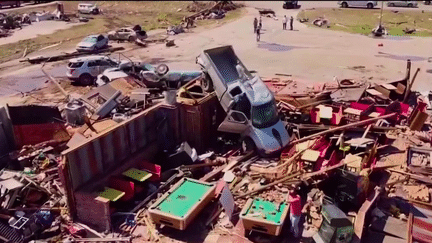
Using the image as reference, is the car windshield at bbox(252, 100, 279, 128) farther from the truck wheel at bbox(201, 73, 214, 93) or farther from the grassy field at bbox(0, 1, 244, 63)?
the grassy field at bbox(0, 1, 244, 63)

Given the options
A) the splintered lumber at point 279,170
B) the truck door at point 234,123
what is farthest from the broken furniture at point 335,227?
the truck door at point 234,123

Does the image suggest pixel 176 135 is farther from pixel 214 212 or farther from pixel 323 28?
pixel 323 28

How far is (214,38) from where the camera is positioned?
116ft

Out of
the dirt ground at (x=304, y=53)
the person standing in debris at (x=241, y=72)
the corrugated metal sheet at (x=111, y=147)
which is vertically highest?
the person standing in debris at (x=241, y=72)

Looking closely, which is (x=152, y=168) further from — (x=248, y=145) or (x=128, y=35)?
(x=128, y=35)

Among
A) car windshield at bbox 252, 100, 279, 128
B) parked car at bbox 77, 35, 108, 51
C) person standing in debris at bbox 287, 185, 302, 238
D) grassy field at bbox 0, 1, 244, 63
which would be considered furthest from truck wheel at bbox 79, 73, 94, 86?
person standing in debris at bbox 287, 185, 302, 238

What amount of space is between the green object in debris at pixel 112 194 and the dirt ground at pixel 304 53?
12.3 m

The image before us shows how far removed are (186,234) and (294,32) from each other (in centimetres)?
3004

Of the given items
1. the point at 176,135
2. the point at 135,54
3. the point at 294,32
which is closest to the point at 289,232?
the point at 176,135

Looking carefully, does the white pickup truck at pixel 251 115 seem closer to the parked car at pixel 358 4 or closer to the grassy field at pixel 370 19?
the grassy field at pixel 370 19

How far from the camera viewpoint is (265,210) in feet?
32.6

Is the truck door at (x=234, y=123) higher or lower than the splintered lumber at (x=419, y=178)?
higher

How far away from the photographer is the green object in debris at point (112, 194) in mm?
10500

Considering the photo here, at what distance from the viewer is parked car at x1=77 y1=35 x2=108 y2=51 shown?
30.3 metres
